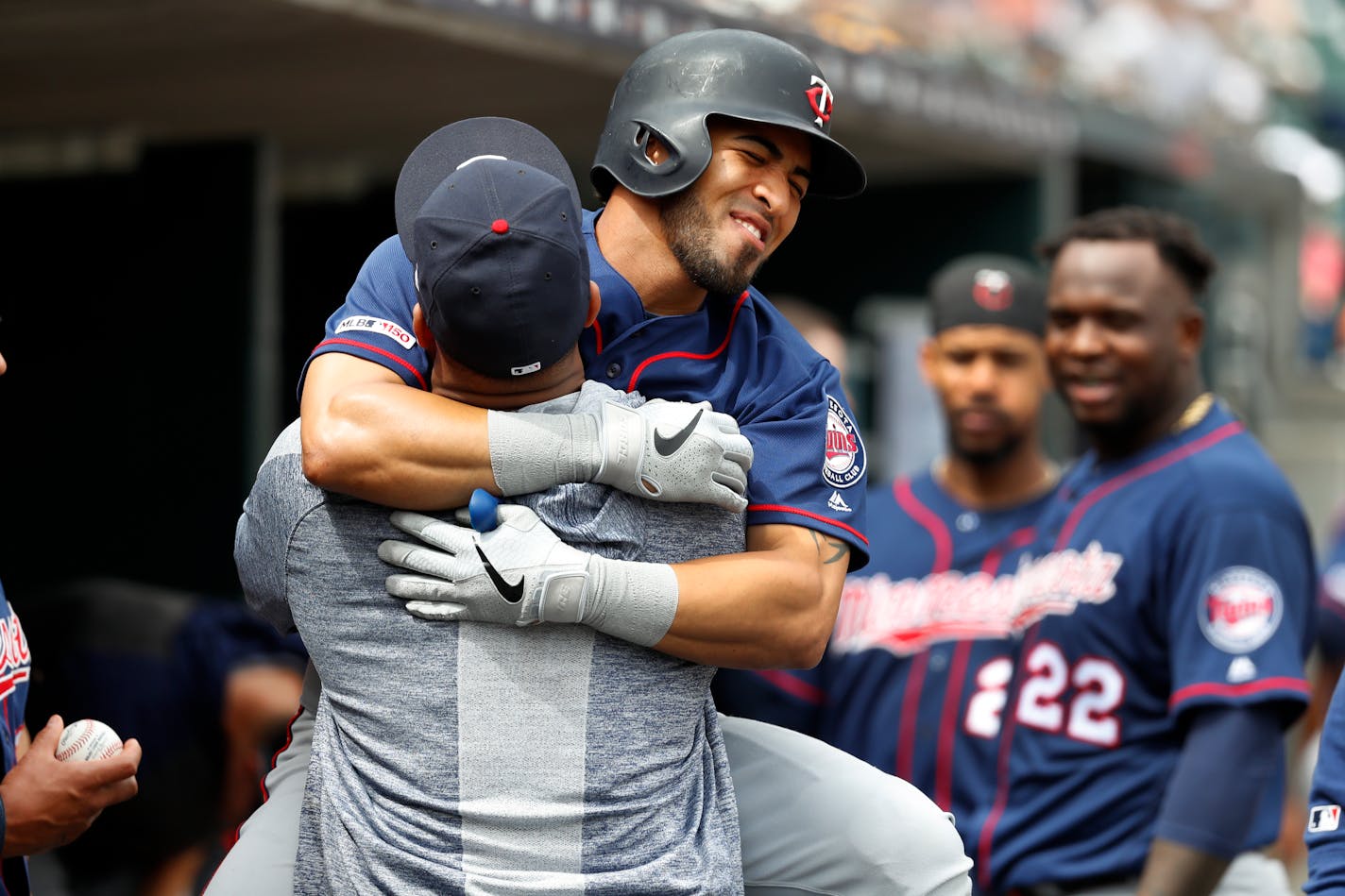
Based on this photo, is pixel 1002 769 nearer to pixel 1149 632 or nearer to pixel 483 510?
pixel 1149 632

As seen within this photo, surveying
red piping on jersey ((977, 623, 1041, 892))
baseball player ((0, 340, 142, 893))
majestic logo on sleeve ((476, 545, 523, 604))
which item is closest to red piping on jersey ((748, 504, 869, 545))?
majestic logo on sleeve ((476, 545, 523, 604))

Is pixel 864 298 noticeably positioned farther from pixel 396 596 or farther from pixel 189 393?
pixel 396 596

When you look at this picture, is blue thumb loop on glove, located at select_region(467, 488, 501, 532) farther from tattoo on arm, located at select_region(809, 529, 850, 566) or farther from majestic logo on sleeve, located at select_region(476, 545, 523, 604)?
tattoo on arm, located at select_region(809, 529, 850, 566)

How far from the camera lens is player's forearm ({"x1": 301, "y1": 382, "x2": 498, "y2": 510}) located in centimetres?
195

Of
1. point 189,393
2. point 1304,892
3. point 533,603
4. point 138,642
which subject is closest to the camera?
point 533,603

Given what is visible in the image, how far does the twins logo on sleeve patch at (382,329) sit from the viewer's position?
6.99 ft

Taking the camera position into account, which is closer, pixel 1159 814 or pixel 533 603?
pixel 533 603

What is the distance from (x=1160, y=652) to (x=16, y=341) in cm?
340

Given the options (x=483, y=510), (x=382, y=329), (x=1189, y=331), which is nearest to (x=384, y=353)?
(x=382, y=329)

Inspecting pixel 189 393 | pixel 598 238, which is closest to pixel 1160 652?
pixel 598 238

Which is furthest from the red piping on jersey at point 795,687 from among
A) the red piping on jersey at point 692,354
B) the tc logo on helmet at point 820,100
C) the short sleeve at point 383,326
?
the short sleeve at point 383,326

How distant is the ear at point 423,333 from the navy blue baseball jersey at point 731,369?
0.04ft

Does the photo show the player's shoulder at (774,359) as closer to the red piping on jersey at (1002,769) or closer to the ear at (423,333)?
the ear at (423,333)

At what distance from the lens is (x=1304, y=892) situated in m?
2.35
